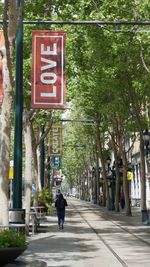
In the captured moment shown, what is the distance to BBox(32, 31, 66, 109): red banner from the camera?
14406mm

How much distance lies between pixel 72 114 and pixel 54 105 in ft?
161

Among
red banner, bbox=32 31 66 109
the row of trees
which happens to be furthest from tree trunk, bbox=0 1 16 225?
red banner, bbox=32 31 66 109

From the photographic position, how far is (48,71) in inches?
569

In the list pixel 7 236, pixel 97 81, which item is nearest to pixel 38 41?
pixel 7 236

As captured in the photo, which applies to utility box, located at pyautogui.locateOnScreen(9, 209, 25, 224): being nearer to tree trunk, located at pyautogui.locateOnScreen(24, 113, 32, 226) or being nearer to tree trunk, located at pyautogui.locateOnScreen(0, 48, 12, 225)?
tree trunk, located at pyautogui.locateOnScreen(0, 48, 12, 225)

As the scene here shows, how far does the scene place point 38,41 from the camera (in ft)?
47.8

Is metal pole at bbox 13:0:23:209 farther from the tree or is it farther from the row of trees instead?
the tree

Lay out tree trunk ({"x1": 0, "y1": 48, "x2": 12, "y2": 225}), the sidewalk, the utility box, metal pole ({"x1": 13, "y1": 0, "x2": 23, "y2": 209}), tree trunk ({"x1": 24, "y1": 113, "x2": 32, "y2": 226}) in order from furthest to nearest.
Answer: tree trunk ({"x1": 24, "y1": 113, "x2": 32, "y2": 226}) < the sidewalk < metal pole ({"x1": 13, "y1": 0, "x2": 23, "y2": 209}) < the utility box < tree trunk ({"x1": 0, "y1": 48, "x2": 12, "y2": 225})

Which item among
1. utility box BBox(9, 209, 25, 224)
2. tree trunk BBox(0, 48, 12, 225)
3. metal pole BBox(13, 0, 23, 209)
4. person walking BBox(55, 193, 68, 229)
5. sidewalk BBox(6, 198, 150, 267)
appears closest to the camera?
tree trunk BBox(0, 48, 12, 225)

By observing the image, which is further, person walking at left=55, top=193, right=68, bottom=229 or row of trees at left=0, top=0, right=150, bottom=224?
person walking at left=55, top=193, right=68, bottom=229

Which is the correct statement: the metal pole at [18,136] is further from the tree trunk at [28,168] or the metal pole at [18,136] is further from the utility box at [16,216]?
the tree trunk at [28,168]

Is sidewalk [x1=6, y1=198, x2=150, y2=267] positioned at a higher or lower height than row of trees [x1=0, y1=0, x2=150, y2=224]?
lower

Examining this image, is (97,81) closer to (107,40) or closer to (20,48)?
(107,40)

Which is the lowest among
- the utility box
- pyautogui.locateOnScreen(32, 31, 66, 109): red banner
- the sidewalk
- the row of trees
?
the sidewalk
